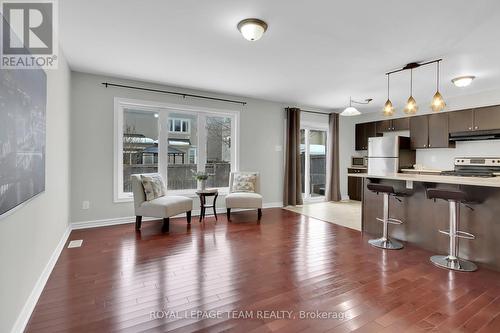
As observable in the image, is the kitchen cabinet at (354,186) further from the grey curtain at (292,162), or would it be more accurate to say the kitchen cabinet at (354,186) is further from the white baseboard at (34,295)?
the white baseboard at (34,295)

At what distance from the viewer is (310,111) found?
263 inches

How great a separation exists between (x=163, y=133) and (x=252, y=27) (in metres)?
2.98

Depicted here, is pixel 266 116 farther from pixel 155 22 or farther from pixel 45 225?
pixel 45 225

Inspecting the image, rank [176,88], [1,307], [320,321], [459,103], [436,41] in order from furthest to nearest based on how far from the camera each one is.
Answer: [459,103] < [176,88] < [436,41] < [320,321] < [1,307]

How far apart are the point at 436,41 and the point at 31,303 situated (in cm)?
460

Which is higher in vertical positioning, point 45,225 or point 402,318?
point 45,225

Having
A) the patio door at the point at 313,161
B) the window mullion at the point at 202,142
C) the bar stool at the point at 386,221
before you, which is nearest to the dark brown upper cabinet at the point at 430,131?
the patio door at the point at 313,161

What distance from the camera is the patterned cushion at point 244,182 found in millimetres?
5217

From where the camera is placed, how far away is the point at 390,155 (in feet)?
19.9

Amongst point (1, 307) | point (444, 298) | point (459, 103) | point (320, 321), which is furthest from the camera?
point (459, 103)

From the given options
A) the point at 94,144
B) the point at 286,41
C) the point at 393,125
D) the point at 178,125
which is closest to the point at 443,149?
the point at 393,125

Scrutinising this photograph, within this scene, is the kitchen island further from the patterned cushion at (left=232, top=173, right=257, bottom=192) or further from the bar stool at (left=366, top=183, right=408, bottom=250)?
the patterned cushion at (left=232, top=173, right=257, bottom=192)

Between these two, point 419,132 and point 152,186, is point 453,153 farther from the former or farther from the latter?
point 152,186

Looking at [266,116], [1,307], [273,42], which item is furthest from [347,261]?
[266,116]
